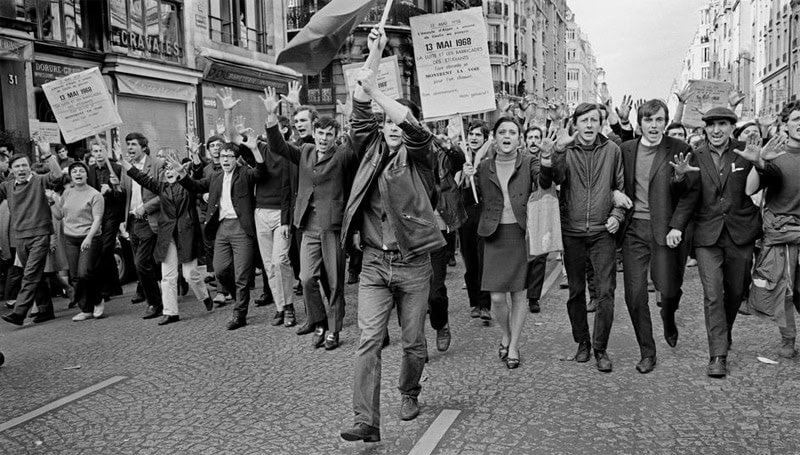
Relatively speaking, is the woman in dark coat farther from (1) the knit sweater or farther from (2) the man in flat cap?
(2) the man in flat cap

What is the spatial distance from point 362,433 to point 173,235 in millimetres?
5093

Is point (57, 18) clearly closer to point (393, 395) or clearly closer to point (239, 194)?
point (239, 194)

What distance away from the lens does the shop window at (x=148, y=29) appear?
19.2 metres

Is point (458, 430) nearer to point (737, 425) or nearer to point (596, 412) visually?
point (596, 412)

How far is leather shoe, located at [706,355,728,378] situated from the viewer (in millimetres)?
5602

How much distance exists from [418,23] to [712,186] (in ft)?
12.7

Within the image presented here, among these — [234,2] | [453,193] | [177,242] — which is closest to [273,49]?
[234,2]

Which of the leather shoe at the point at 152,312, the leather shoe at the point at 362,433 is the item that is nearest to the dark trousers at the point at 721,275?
the leather shoe at the point at 362,433

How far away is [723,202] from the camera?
5.93m

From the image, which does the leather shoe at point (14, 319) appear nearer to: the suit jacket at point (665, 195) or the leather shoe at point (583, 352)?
the leather shoe at point (583, 352)

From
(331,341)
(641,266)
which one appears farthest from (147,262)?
(641,266)

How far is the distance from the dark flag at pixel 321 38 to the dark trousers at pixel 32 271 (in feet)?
15.9

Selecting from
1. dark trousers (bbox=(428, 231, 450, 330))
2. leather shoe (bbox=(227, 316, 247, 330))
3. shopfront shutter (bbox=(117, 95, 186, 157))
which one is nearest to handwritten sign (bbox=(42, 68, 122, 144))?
leather shoe (bbox=(227, 316, 247, 330))

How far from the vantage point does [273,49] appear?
2661cm
